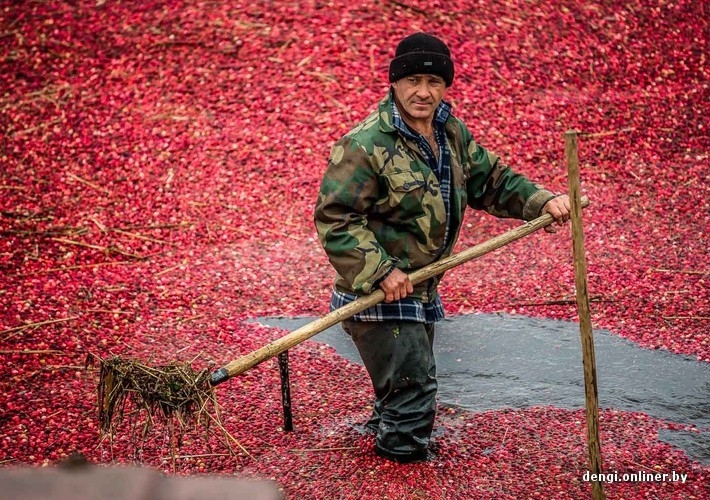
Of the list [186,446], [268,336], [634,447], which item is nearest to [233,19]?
[268,336]

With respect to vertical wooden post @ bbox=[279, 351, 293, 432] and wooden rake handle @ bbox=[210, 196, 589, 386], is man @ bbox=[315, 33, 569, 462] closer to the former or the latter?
wooden rake handle @ bbox=[210, 196, 589, 386]

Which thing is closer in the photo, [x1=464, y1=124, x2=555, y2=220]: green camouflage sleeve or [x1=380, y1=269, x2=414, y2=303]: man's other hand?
[x1=380, y1=269, x2=414, y2=303]: man's other hand

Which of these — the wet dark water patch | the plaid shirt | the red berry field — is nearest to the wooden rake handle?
the plaid shirt

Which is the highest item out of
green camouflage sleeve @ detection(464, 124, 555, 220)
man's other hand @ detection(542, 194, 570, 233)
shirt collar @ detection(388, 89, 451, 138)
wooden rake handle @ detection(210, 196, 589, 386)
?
shirt collar @ detection(388, 89, 451, 138)

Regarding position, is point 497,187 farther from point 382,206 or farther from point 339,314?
point 339,314

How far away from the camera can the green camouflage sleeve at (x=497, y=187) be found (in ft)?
14.5

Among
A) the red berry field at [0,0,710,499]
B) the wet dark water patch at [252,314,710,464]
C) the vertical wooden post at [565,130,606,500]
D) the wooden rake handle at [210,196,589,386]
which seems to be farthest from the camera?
the wet dark water patch at [252,314,710,464]

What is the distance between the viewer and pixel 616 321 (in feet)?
19.8

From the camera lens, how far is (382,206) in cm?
414

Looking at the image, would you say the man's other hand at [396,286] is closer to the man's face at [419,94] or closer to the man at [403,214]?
the man at [403,214]

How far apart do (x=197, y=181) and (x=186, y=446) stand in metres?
4.11

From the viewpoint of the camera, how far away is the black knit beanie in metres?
4.14

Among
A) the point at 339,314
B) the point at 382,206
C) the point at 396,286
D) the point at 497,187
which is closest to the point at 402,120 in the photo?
the point at 382,206

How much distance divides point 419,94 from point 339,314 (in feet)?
3.49
